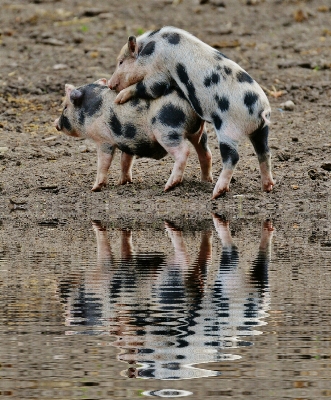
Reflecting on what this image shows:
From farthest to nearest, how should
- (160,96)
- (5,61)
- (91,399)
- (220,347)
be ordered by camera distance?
1. (5,61)
2. (160,96)
3. (220,347)
4. (91,399)

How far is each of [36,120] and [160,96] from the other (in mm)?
3302

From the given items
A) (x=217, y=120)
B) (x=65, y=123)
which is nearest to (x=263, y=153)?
(x=217, y=120)

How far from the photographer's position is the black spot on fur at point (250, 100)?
937 centimetres

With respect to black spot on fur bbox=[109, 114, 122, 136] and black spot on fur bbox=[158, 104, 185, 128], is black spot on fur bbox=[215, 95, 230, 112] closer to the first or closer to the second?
black spot on fur bbox=[158, 104, 185, 128]

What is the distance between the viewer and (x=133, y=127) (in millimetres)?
9961

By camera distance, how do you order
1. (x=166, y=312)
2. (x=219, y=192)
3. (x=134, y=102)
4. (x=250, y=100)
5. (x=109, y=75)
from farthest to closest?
1. (x=109, y=75)
2. (x=134, y=102)
3. (x=219, y=192)
4. (x=250, y=100)
5. (x=166, y=312)

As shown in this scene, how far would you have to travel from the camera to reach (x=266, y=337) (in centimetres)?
560

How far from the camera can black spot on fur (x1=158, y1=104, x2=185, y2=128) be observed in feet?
31.9

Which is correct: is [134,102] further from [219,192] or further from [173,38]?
[219,192]

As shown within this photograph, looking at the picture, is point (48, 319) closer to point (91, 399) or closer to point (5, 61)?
point (91, 399)

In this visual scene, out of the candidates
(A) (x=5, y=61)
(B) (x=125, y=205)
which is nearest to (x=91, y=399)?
(B) (x=125, y=205)

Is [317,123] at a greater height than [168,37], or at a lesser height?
lesser

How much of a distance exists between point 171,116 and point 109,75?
518 centimetres

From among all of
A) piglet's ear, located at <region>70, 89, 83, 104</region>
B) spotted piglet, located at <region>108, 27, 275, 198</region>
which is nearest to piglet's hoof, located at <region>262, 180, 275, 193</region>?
spotted piglet, located at <region>108, 27, 275, 198</region>
